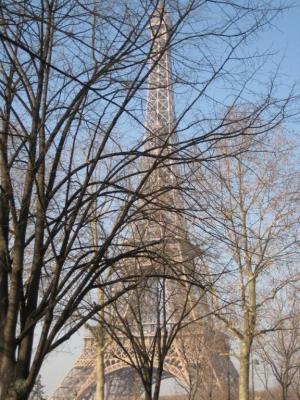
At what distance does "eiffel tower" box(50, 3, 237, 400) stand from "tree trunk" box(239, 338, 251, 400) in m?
0.97

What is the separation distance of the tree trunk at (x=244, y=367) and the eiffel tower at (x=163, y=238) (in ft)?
3.19

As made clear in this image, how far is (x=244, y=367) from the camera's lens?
1473 centimetres

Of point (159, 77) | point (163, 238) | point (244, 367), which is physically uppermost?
point (159, 77)

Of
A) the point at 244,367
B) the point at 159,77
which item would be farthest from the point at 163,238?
the point at 244,367

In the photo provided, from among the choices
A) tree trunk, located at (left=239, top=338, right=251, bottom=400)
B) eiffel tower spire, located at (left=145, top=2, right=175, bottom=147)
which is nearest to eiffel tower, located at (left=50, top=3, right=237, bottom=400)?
eiffel tower spire, located at (left=145, top=2, right=175, bottom=147)

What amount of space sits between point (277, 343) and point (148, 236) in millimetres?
17150

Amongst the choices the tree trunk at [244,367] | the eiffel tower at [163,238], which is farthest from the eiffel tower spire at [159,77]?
the tree trunk at [244,367]

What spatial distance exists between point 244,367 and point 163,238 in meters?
9.99

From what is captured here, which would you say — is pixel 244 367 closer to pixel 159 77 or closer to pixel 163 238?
pixel 163 238

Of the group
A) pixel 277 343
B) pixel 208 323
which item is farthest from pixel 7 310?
pixel 277 343

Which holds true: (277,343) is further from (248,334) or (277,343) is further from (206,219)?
(206,219)

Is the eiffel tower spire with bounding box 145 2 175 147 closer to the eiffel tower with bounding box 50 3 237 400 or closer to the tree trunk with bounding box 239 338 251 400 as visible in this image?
the eiffel tower with bounding box 50 3 237 400

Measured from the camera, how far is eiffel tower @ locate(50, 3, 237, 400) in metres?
4.82

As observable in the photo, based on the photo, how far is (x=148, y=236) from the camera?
7.32 metres
